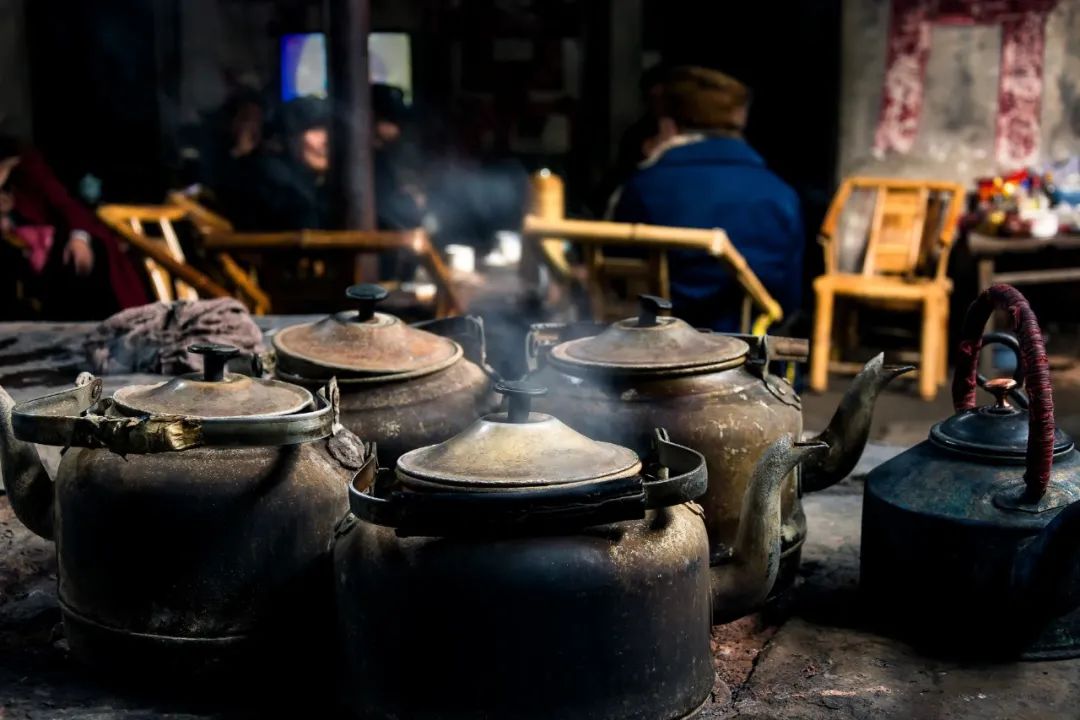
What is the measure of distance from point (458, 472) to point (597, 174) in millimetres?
9217

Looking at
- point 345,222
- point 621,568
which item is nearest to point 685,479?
point 621,568

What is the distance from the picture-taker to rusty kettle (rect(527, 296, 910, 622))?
2.78m

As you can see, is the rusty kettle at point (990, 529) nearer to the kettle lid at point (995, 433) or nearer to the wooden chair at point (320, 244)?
the kettle lid at point (995, 433)

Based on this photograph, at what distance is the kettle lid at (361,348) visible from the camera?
285 cm

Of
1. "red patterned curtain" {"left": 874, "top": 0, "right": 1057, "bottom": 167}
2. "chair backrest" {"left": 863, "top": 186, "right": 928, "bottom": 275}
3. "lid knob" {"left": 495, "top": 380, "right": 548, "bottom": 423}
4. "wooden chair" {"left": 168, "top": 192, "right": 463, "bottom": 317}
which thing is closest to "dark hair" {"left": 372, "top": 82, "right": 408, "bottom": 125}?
"red patterned curtain" {"left": 874, "top": 0, "right": 1057, "bottom": 167}

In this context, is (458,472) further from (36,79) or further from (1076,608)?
(36,79)

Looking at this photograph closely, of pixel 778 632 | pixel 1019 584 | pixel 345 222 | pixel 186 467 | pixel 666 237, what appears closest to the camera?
pixel 186 467

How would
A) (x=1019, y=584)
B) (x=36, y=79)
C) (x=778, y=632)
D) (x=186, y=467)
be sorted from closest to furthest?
(x=186, y=467) < (x=1019, y=584) < (x=778, y=632) < (x=36, y=79)

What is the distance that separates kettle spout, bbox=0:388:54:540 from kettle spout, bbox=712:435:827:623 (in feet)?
4.78

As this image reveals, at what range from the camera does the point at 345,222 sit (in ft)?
20.9

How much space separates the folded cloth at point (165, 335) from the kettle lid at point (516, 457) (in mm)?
2218

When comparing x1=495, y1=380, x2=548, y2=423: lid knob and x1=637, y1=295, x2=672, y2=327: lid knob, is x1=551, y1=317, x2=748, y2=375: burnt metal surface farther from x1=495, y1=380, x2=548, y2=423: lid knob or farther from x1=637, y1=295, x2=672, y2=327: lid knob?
x1=495, y1=380, x2=548, y2=423: lid knob

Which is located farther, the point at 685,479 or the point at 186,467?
the point at 186,467

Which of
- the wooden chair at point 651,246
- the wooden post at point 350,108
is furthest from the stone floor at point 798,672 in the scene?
the wooden post at point 350,108
